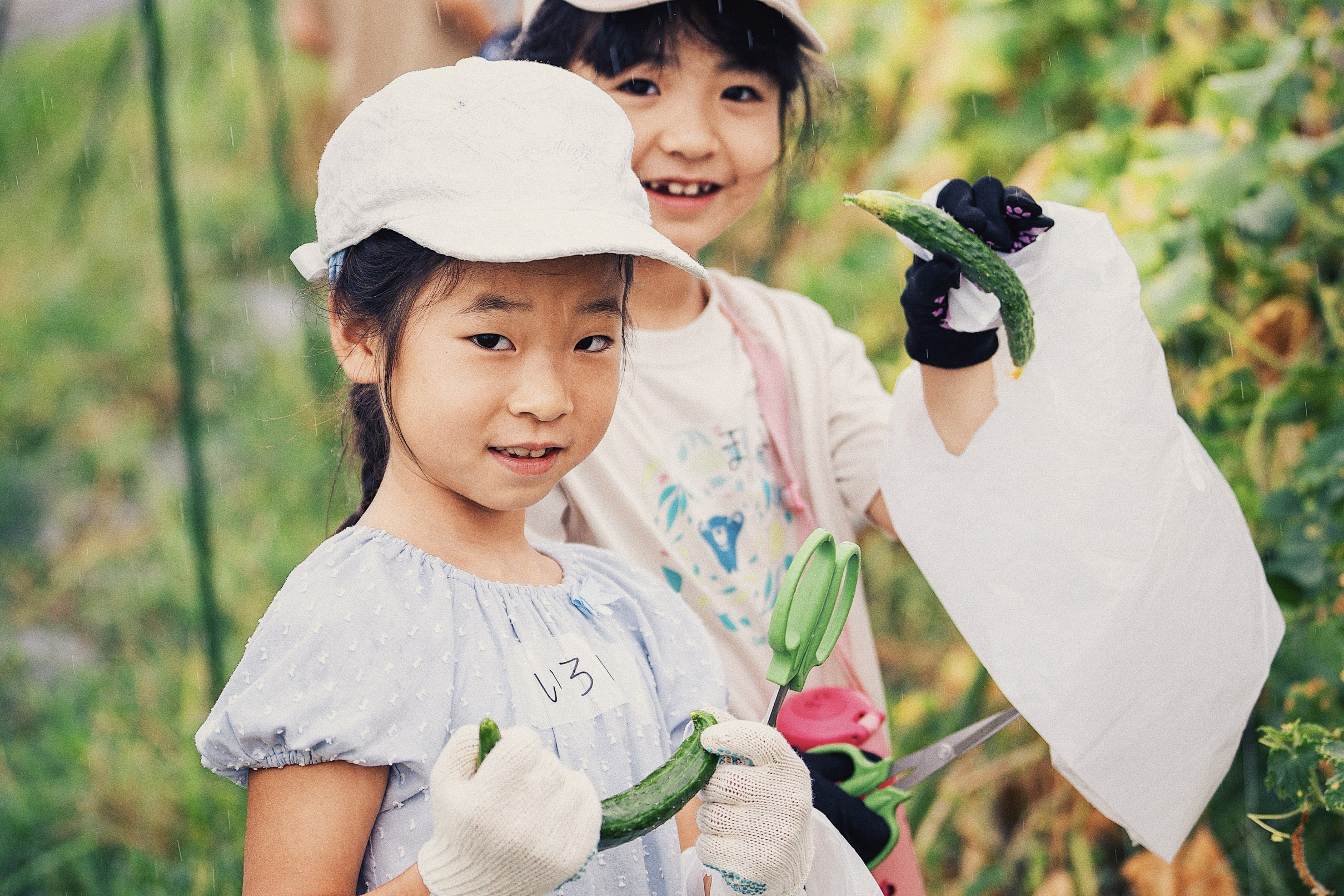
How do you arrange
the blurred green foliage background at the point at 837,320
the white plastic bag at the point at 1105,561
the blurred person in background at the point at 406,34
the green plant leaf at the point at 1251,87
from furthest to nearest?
1. the blurred person in background at the point at 406,34
2. the blurred green foliage background at the point at 837,320
3. the green plant leaf at the point at 1251,87
4. the white plastic bag at the point at 1105,561

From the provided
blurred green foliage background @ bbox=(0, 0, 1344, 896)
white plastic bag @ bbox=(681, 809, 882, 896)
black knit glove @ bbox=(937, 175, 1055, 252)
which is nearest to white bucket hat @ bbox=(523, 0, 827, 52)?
blurred green foliage background @ bbox=(0, 0, 1344, 896)

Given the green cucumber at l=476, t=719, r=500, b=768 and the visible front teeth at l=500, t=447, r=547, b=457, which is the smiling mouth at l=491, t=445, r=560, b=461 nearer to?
the visible front teeth at l=500, t=447, r=547, b=457

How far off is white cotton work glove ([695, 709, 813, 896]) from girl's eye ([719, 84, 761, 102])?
95cm

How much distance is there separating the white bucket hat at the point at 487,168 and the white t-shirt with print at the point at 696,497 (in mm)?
503

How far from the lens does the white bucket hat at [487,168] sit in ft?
3.47

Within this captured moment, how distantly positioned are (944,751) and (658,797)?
532 mm

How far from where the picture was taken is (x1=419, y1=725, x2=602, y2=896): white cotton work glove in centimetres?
86

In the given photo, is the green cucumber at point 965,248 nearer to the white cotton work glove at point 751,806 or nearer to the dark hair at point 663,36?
the dark hair at point 663,36

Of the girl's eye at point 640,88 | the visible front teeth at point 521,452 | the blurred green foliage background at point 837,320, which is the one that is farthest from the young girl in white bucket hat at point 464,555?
the girl's eye at point 640,88

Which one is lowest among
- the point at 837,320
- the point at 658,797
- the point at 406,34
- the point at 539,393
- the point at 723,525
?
the point at 837,320

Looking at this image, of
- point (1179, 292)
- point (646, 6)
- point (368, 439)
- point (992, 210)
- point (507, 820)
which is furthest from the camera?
point (1179, 292)

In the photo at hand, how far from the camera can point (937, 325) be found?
4.87 feet

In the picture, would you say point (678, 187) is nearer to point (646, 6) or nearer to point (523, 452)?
point (646, 6)

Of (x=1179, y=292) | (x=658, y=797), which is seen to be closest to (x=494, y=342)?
(x=658, y=797)
